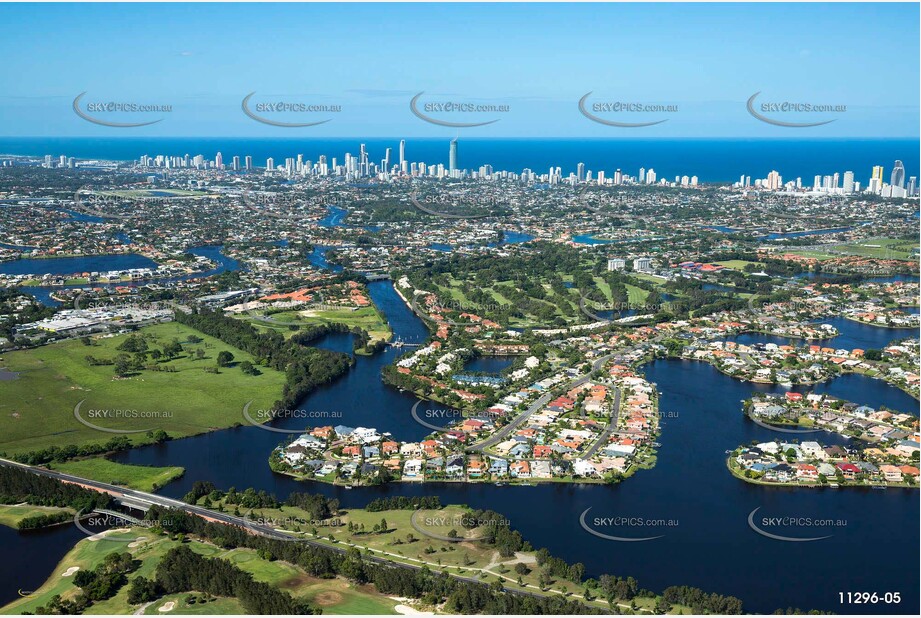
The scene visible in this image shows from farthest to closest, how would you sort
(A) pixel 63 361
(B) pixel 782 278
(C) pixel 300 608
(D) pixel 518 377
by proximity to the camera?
(B) pixel 782 278 < (A) pixel 63 361 < (D) pixel 518 377 < (C) pixel 300 608

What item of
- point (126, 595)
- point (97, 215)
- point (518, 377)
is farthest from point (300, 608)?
point (97, 215)

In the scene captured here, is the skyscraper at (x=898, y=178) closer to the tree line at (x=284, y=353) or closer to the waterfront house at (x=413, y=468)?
the tree line at (x=284, y=353)

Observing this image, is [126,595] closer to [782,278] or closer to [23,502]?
[23,502]

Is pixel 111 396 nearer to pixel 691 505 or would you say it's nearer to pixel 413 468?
pixel 413 468

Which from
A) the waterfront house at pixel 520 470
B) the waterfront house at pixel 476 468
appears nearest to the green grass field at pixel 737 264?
the waterfront house at pixel 520 470

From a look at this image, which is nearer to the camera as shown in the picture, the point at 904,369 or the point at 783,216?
the point at 904,369
